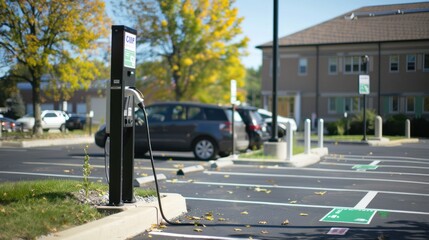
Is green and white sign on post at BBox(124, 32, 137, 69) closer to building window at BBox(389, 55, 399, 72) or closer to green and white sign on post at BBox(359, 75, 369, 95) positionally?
green and white sign on post at BBox(359, 75, 369, 95)

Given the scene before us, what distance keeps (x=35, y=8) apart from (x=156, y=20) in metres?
13.9

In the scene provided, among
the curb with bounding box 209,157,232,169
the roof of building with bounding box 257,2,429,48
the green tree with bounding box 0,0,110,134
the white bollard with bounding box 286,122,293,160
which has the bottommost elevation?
the curb with bounding box 209,157,232,169

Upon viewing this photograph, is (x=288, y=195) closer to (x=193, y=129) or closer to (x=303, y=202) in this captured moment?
(x=303, y=202)

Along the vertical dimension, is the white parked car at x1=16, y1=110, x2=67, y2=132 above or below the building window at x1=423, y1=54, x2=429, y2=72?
below

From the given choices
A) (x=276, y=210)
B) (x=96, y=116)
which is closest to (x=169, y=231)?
(x=276, y=210)

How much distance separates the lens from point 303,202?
354 inches

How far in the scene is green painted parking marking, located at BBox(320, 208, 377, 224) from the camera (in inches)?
293

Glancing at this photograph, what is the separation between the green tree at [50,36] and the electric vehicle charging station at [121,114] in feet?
54.8

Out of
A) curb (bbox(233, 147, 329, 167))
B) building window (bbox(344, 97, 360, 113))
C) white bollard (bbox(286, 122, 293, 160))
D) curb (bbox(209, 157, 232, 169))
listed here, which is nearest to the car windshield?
curb (bbox(209, 157, 232, 169))

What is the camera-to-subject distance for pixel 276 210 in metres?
8.27

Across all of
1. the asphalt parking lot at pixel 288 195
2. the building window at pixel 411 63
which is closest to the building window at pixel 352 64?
the building window at pixel 411 63

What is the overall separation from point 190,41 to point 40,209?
30407 millimetres

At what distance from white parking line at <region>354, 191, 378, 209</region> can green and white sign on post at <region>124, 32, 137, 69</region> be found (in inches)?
161

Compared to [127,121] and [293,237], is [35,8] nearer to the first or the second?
[127,121]
